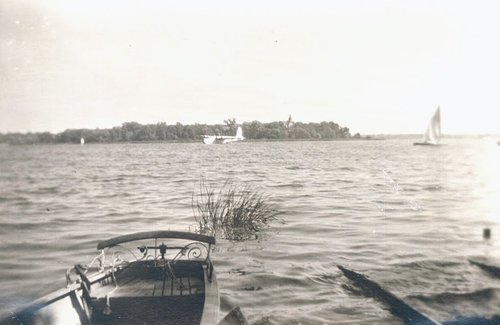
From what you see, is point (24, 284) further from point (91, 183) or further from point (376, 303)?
point (91, 183)

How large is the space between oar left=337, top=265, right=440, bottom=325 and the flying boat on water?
130 inches

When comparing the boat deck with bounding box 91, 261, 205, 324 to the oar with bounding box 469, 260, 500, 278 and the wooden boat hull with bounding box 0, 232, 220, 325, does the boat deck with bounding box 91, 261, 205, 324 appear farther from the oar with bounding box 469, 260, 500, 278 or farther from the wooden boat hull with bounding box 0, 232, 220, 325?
the oar with bounding box 469, 260, 500, 278

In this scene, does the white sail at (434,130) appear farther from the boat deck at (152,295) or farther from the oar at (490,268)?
the boat deck at (152,295)

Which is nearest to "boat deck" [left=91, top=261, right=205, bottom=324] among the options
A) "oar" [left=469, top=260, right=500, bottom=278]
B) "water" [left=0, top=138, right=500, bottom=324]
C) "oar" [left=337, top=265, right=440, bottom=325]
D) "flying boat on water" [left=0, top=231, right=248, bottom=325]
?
"flying boat on water" [left=0, top=231, right=248, bottom=325]

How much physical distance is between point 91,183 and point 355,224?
2474 cm

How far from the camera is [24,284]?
35.5ft

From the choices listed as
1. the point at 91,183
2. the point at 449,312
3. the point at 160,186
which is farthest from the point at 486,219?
the point at 91,183

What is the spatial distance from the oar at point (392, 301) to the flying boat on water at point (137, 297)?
331 centimetres

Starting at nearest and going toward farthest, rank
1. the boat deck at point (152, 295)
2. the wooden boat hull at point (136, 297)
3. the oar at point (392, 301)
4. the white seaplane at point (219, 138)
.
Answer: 1. the wooden boat hull at point (136, 297)
2. the boat deck at point (152, 295)
3. the oar at point (392, 301)
4. the white seaplane at point (219, 138)

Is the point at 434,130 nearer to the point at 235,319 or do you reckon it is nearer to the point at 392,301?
the point at 392,301

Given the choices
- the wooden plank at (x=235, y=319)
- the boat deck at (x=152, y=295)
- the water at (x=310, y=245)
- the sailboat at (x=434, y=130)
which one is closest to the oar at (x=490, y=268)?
the water at (x=310, y=245)

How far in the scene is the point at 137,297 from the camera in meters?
7.16

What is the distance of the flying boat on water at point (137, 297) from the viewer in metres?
5.86

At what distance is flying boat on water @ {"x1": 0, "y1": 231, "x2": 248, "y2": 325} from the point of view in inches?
231
